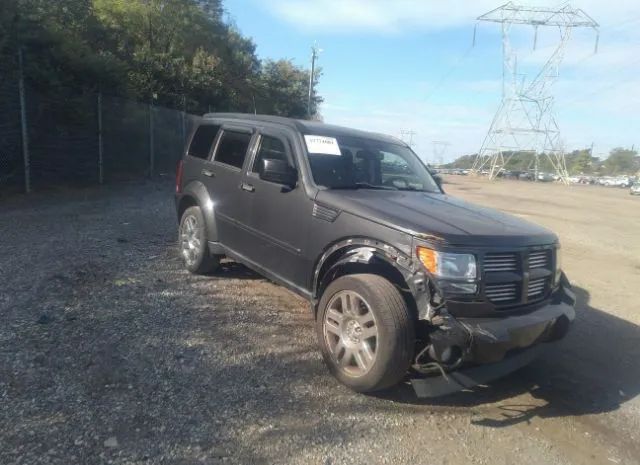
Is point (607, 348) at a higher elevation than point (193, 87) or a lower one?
lower

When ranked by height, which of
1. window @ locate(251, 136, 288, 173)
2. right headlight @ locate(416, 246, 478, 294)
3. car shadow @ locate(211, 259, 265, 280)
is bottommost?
car shadow @ locate(211, 259, 265, 280)

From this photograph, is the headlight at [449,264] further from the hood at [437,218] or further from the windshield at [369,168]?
the windshield at [369,168]

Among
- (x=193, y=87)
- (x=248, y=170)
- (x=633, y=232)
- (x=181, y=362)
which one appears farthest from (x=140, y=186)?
(x=633, y=232)

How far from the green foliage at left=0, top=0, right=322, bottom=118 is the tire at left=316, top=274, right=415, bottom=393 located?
31.2ft

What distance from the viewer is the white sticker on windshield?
15.5 feet

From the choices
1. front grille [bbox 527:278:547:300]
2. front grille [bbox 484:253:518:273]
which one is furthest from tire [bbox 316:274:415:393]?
front grille [bbox 527:278:547:300]

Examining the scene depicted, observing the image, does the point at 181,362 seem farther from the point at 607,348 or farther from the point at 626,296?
the point at 626,296

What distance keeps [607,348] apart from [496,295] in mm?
2387

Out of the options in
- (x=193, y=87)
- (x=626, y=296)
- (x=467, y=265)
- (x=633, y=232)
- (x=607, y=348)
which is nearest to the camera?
(x=467, y=265)

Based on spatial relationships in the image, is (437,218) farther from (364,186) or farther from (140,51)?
(140,51)

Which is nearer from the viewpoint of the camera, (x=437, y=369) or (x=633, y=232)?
(x=437, y=369)

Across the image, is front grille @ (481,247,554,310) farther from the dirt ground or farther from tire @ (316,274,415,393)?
the dirt ground

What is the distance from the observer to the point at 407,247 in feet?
11.6

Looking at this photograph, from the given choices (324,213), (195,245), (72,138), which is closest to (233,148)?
(195,245)
